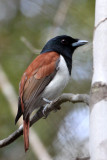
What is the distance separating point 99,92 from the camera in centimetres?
178

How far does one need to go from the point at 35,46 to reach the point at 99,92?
4.54m

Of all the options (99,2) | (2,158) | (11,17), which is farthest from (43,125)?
(99,2)

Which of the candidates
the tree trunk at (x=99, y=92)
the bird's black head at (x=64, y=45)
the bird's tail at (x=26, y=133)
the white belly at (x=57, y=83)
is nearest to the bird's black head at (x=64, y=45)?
the bird's black head at (x=64, y=45)

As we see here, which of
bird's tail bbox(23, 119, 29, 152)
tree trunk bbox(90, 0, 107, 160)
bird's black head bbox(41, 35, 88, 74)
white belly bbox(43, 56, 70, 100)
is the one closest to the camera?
tree trunk bbox(90, 0, 107, 160)

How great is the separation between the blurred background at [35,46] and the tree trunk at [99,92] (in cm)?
211

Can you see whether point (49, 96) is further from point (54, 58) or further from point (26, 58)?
point (26, 58)

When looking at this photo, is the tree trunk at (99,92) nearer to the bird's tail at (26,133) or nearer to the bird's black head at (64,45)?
the bird's tail at (26,133)

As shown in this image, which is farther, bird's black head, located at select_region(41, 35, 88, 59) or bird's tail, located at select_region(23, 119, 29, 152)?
bird's black head, located at select_region(41, 35, 88, 59)

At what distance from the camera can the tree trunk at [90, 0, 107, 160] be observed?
157 centimetres

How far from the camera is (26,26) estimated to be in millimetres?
6871

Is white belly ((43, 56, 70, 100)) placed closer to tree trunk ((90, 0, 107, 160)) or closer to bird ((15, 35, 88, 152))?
bird ((15, 35, 88, 152))

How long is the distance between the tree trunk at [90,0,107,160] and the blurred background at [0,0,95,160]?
2.11 metres

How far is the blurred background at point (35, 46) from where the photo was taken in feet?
16.1

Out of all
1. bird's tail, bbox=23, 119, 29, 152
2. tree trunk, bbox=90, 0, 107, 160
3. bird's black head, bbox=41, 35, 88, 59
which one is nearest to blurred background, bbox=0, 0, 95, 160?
bird's black head, bbox=41, 35, 88, 59
